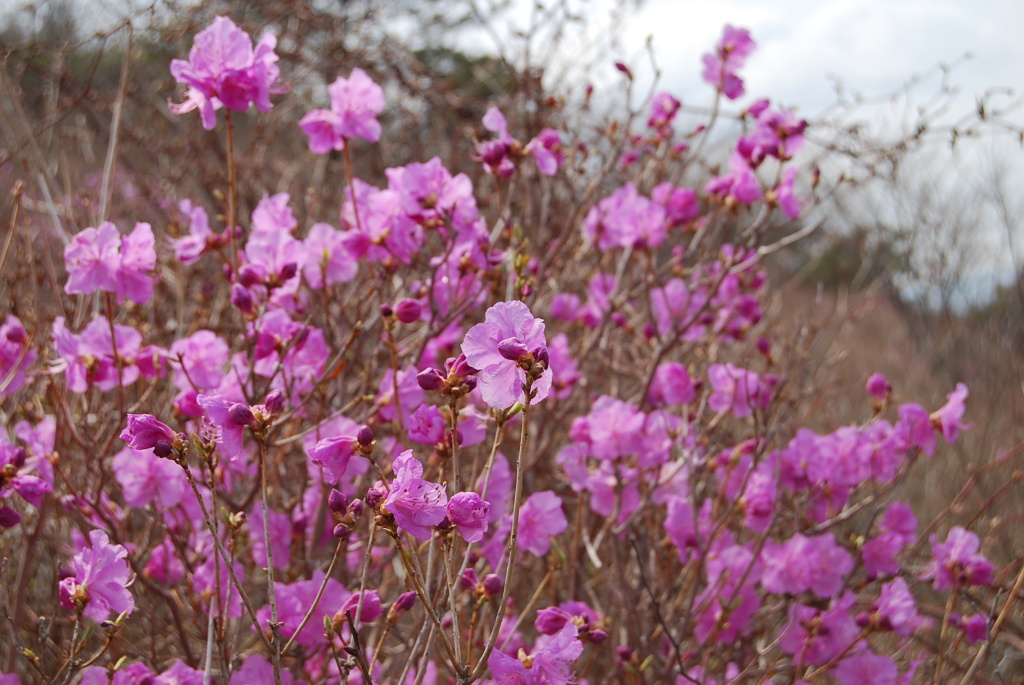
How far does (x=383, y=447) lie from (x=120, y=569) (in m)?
0.93

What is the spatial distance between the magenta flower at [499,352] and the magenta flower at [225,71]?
92 centimetres

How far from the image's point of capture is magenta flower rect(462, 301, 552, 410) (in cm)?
112

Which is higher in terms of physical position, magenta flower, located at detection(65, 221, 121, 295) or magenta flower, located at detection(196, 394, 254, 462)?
magenta flower, located at detection(65, 221, 121, 295)

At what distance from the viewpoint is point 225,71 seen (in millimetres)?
1726

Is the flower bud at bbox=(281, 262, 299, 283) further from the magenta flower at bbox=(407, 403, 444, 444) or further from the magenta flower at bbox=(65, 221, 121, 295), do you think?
the magenta flower at bbox=(407, 403, 444, 444)

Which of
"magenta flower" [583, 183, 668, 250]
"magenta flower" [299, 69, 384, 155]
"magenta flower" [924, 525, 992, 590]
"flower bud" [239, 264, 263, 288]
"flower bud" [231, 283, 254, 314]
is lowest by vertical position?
"magenta flower" [924, 525, 992, 590]

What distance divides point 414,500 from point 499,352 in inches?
9.8

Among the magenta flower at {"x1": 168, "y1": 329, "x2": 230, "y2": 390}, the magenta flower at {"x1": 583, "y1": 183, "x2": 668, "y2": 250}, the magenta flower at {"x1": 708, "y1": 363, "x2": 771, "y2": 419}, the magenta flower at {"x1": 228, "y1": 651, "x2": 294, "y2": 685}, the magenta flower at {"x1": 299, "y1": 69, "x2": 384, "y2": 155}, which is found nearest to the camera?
the magenta flower at {"x1": 228, "y1": 651, "x2": 294, "y2": 685}

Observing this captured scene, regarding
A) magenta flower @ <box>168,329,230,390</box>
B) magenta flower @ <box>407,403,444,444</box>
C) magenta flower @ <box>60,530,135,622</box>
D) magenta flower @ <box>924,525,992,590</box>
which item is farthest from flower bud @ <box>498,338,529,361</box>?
magenta flower @ <box>924,525,992,590</box>

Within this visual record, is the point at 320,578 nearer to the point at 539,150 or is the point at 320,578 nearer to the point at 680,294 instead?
the point at 539,150

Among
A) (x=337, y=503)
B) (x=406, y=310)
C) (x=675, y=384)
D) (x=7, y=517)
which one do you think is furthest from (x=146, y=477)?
(x=675, y=384)

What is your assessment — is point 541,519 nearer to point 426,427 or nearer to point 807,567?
point 426,427

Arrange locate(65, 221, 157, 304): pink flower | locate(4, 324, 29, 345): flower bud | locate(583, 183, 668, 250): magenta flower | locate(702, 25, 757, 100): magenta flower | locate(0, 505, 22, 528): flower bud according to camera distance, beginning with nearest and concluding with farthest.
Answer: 1. locate(0, 505, 22, 528): flower bud
2. locate(65, 221, 157, 304): pink flower
3. locate(4, 324, 29, 345): flower bud
4. locate(583, 183, 668, 250): magenta flower
5. locate(702, 25, 757, 100): magenta flower

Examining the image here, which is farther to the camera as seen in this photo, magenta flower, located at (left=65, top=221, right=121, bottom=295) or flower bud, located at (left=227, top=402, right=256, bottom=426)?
magenta flower, located at (left=65, top=221, right=121, bottom=295)
